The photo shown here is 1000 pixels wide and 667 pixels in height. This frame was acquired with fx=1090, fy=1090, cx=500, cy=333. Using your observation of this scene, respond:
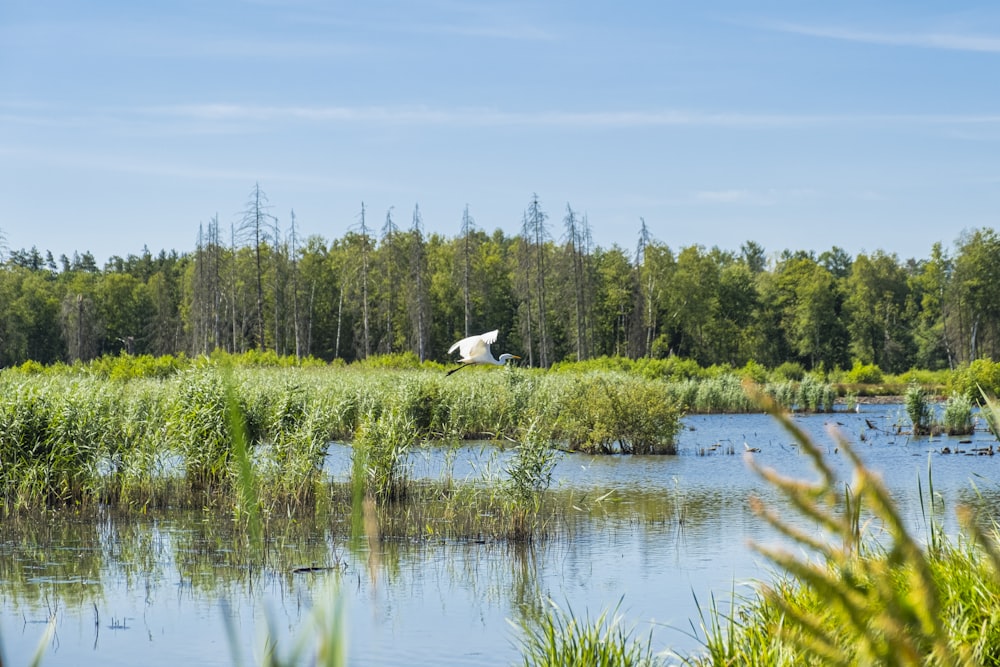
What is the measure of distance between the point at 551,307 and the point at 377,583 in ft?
226

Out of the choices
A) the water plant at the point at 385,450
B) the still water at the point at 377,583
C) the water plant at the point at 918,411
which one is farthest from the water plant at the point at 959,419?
the water plant at the point at 385,450

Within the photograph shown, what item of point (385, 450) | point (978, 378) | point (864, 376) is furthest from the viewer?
point (864, 376)

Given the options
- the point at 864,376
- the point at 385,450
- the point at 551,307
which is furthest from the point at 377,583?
the point at 551,307

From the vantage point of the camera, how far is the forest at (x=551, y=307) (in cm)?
6994

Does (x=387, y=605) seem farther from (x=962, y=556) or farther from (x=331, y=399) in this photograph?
(x=331, y=399)

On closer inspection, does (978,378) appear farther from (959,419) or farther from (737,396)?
(959,419)

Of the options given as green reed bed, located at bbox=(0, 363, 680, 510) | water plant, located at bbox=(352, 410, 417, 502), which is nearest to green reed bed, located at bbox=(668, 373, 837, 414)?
green reed bed, located at bbox=(0, 363, 680, 510)

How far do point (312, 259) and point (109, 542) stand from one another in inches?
2803

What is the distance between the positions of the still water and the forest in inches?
2001

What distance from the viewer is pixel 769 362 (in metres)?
79.9

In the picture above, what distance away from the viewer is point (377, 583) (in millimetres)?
7355

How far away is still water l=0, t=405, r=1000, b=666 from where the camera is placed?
8664 millimetres

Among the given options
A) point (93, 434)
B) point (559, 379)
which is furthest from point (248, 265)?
point (93, 434)

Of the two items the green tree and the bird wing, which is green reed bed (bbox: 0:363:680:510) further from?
the green tree
